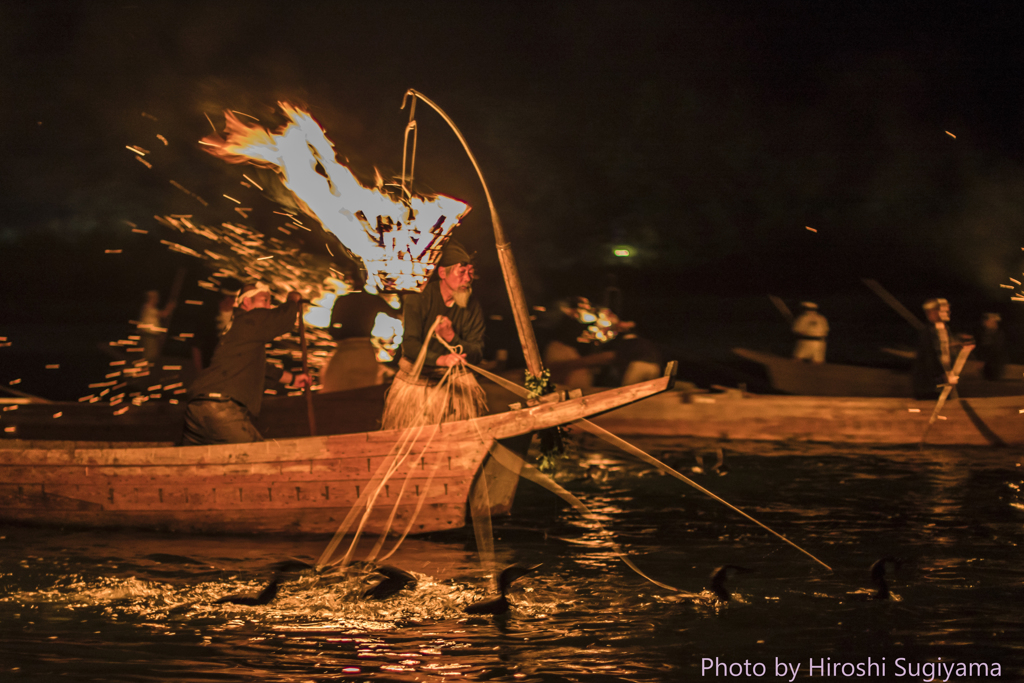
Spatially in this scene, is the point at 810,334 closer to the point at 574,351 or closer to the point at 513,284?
the point at 574,351

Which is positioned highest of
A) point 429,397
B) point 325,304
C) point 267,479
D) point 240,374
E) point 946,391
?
point 325,304

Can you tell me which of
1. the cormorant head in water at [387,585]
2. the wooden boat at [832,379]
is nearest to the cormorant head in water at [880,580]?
the cormorant head in water at [387,585]

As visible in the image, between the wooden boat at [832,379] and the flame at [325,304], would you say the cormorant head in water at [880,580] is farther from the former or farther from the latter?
the wooden boat at [832,379]

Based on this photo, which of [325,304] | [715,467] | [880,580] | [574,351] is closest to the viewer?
[880,580]

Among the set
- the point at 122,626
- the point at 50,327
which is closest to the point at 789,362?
the point at 122,626

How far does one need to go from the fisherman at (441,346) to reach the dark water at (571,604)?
0.96 m

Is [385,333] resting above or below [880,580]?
above

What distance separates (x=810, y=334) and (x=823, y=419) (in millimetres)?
3076

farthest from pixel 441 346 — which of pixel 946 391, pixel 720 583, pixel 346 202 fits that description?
pixel 946 391

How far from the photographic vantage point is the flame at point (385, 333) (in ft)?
34.7

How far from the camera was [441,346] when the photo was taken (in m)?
6.68

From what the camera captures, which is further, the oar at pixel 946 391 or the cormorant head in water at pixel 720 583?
the oar at pixel 946 391

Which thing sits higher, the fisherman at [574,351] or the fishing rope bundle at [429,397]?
the fisherman at [574,351]

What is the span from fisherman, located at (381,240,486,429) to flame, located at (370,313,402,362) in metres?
3.81
